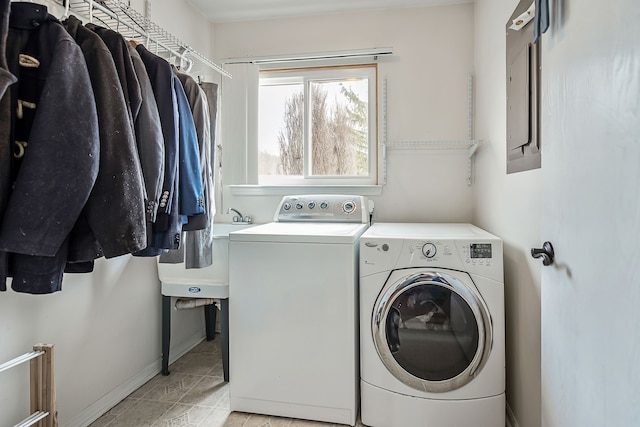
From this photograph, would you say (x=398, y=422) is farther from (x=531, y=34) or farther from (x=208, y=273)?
(x=531, y=34)

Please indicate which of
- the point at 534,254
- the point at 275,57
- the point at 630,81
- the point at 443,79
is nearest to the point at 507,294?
the point at 534,254

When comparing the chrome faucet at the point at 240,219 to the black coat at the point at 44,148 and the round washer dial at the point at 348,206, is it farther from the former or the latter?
the black coat at the point at 44,148

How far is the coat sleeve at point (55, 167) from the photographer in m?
0.93

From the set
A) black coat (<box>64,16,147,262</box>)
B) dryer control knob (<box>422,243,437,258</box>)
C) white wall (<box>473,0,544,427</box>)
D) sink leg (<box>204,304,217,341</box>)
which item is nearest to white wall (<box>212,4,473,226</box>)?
white wall (<box>473,0,544,427</box>)

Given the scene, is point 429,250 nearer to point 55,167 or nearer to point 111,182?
point 111,182

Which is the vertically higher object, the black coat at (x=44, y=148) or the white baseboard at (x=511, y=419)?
the black coat at (x=44, y=148)

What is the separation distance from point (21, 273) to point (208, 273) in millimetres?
1141

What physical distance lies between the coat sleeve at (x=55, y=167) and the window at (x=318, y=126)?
182 centimetres

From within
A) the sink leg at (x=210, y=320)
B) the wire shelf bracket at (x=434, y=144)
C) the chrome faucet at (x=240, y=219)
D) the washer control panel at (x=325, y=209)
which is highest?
the wire shelf bracket at (x=434, y=144)

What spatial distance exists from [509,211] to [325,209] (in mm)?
1104

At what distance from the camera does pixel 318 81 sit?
108 inches

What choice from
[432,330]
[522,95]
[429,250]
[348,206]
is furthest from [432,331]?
[522,95]

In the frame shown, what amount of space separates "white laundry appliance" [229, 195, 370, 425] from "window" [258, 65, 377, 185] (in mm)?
1012

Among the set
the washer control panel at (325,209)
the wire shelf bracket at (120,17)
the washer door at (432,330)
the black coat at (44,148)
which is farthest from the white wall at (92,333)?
the washer door at (432,330)
